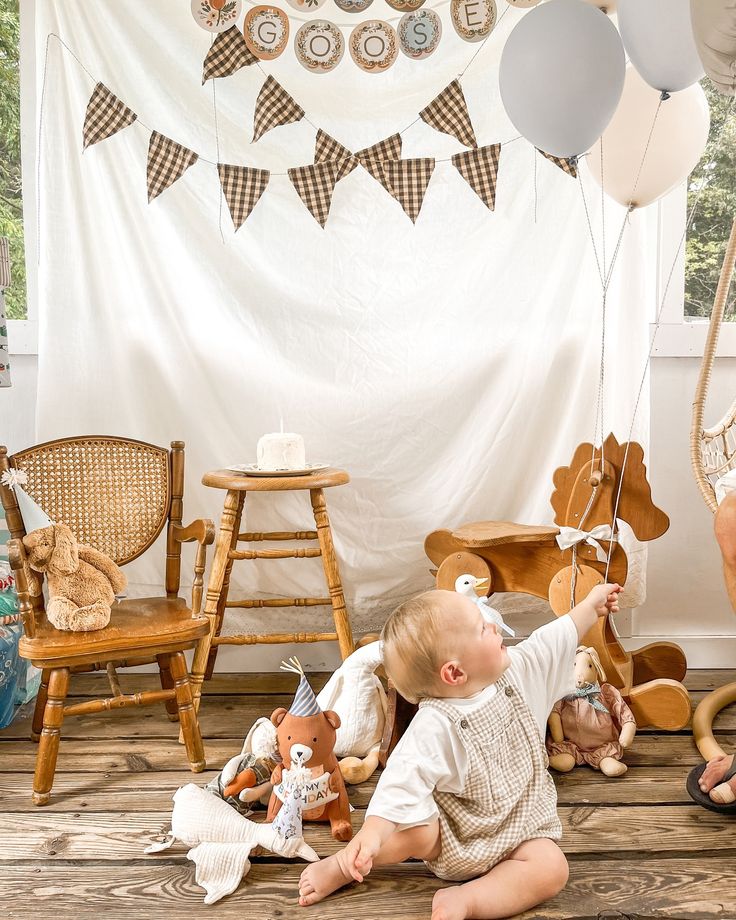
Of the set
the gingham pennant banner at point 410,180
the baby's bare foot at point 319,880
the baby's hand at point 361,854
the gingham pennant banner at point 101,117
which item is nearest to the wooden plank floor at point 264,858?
the baby's bare foot at point 319,880

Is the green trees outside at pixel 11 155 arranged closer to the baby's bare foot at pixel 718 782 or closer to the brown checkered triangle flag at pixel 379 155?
the brown checkered triangle flag at pixel 379 155

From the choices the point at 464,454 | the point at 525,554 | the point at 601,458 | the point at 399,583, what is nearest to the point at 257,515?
the point at 399,583

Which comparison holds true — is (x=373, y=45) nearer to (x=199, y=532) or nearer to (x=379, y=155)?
(x=379, y=155)

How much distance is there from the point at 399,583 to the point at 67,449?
1.05m

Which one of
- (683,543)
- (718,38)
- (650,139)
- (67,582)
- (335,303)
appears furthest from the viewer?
(683,543)

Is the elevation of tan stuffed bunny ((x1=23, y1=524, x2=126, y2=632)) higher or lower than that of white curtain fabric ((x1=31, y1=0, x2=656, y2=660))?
lower

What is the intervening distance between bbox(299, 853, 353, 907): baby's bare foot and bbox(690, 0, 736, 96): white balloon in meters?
1.38

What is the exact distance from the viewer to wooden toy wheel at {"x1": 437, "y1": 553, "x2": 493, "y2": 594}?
228cm

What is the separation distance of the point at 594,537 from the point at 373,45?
5.04 feet

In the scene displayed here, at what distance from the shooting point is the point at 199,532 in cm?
210

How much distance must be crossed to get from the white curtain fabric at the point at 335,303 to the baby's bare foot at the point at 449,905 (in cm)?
128

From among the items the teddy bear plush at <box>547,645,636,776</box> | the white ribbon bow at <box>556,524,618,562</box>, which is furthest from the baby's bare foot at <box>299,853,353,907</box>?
the white ribbon bow at <box>556,524,618,562</box>

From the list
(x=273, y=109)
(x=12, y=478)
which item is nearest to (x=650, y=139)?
(x=273, y=109)

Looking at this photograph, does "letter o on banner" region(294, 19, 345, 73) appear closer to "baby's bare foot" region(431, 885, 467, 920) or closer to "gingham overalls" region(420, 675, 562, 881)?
"gingham overalls" region(420, 675, 562, 881)
